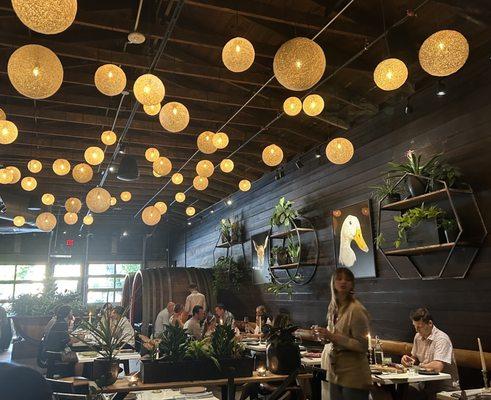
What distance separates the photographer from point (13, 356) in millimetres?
9742

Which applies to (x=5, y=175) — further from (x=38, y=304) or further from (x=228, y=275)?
(x=228, y=275)

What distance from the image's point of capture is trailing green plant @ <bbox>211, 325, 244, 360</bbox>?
258 centimetres

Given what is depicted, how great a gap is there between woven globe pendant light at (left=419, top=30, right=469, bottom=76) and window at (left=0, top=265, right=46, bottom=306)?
49.0 ft

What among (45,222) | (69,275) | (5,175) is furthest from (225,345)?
(69,275)

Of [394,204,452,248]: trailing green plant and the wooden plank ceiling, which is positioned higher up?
the wooden plank ceiling

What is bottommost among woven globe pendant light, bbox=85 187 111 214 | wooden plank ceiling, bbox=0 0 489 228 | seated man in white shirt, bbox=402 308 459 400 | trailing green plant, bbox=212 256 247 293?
seated man in white shirt, bbox=402 308 459 400

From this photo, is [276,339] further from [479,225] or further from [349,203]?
[349,203]

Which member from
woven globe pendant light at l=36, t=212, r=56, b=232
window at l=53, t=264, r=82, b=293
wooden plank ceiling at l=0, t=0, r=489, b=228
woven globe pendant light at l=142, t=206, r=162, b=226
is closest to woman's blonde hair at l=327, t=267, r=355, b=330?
wooden plank ceiling at l=0, t=0, r=489, b=228

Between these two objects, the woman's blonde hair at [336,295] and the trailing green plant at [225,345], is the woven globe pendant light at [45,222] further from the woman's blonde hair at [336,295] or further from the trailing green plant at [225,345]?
the woman's blonde hair at [336,295]

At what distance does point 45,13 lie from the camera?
237 cm

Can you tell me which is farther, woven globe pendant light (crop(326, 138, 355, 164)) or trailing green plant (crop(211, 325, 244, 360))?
woven globe pendant light (crop(326, 138, 355, 164))

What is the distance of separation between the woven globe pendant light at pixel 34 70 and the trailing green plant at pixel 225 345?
2.05 metres

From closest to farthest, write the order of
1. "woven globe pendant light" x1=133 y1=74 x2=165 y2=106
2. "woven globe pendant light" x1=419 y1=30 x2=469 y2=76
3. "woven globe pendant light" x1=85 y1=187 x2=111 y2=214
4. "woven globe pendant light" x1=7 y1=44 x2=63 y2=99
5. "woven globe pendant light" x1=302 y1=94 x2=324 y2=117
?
"woven globe pendant light" x1=7 y1=44 x2=63 y2=99 < "woven globe pendant light" x1=419 y1=30 x2=469 y2=76 < "woven globe pendant light" x1=133 y1=74 x2=165 y2=106 < "woven globe pendant light" x1=302 y1=94 x2=324 y2=117 < "woven globe pendant light" x1=85 y1=187 x2=111 y2=214

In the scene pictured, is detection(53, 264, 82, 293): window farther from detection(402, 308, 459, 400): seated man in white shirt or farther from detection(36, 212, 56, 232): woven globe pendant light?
detection(402, 308, 459, 400): seated man in white shirt
